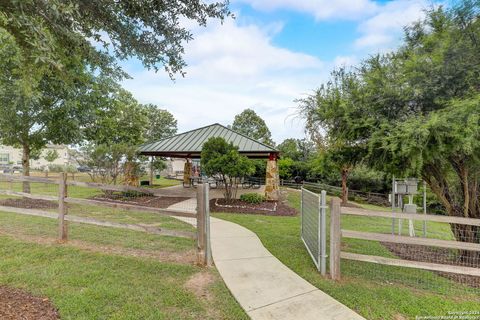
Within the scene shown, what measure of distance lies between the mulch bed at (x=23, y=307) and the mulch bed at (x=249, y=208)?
23.5 ft

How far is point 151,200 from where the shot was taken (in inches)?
482

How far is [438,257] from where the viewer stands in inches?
215

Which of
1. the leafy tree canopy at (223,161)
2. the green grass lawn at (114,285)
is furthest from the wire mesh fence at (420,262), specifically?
the leafy tree canopy at (223,161)

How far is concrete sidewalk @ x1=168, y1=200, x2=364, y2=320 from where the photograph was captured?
10.0ft

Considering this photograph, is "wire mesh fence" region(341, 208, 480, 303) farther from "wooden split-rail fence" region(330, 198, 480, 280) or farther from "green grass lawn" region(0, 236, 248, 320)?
"green grass lawn" region(0, 236, 248, 320)

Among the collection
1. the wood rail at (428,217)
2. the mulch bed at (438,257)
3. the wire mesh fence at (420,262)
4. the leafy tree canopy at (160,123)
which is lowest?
the mulch bed at (438,257)

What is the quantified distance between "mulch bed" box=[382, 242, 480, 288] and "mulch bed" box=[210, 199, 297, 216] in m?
4.36

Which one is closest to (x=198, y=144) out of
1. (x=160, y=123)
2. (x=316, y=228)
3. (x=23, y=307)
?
(x=316, y=228)

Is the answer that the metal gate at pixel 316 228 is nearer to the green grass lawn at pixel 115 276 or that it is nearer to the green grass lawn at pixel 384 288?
the green grass lawn at pixel 384 288

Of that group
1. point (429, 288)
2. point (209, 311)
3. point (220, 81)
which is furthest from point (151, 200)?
point (429, 288)

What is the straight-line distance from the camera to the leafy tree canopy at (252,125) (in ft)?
126

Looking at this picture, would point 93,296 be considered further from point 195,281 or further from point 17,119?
point 17,119

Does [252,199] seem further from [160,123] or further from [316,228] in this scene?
[160,123]

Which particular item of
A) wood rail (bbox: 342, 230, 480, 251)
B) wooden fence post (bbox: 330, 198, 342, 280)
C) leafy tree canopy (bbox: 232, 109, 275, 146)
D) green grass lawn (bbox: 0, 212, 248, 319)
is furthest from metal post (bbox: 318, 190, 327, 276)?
leafy tree canopy (bbox: 232, 109, 275, 146)
